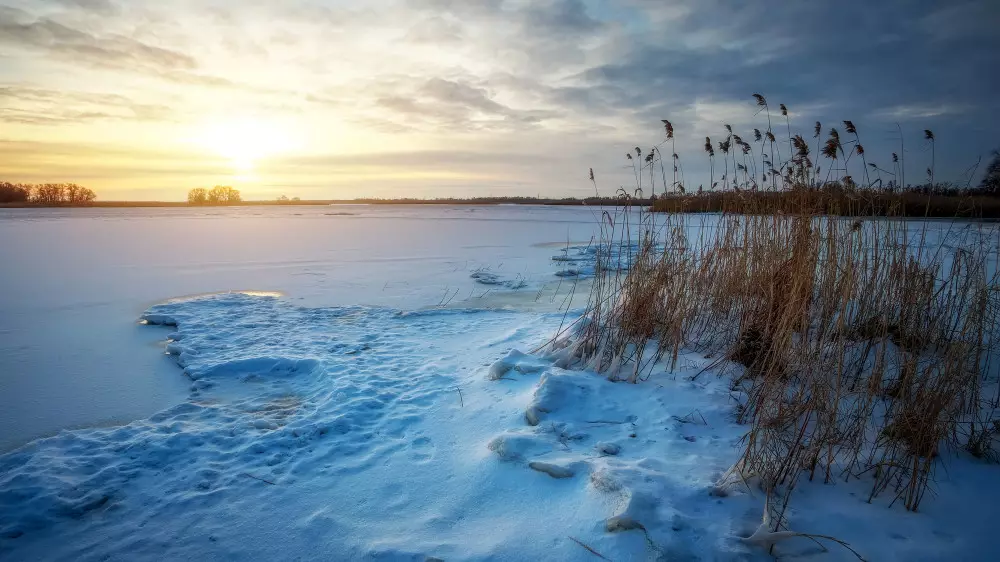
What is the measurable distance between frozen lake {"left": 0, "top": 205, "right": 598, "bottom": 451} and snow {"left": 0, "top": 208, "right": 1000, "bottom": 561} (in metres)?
0.15

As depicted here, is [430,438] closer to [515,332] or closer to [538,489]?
[538,489]

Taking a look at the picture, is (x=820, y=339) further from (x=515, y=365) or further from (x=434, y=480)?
(x=434, y=480)

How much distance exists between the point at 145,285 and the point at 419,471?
745 centimetres

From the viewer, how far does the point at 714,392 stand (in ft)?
10.8

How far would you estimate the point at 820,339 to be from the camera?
3.27 metres

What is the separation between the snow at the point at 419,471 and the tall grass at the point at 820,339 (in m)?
0.15

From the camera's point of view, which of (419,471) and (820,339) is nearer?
(419,471)

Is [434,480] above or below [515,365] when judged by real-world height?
below

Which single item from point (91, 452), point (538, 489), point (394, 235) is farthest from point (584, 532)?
point (394, 235)

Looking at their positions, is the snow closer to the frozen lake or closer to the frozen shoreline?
the frozen shoreline

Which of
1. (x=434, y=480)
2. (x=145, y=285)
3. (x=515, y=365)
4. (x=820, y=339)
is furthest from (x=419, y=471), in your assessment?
(x=145, y=285)

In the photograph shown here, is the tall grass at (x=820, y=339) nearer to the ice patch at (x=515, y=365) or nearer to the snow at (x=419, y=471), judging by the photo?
the snow at (x=419, y=471)

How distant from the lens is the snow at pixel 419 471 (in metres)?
2.04

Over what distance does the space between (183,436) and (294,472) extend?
0.91 m
